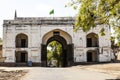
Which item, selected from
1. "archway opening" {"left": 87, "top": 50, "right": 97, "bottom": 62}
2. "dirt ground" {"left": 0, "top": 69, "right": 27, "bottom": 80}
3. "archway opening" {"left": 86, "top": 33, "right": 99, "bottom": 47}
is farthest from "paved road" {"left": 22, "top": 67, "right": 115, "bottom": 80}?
"archway opening" {"left": 86, "top": 33, "right": 99, "bottom": 47}

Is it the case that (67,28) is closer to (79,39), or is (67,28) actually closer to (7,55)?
(79,39)

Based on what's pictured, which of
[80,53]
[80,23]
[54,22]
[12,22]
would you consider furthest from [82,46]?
[80,23]

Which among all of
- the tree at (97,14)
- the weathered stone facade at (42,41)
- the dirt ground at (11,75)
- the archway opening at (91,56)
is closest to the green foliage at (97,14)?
the tree at (97,14)

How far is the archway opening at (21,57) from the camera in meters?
47.9

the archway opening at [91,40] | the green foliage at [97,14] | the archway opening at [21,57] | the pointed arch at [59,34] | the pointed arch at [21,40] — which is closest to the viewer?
the green foliage at [97,14]

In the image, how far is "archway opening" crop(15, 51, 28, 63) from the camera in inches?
1887

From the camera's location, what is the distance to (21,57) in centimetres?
4831

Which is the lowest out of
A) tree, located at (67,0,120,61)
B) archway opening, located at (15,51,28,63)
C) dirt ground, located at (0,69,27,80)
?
dirt ground, located at (0,69,27,80)

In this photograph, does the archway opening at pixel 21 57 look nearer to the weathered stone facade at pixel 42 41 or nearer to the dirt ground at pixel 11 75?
the weathered stone facade at pixel 42 41

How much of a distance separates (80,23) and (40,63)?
2951cm

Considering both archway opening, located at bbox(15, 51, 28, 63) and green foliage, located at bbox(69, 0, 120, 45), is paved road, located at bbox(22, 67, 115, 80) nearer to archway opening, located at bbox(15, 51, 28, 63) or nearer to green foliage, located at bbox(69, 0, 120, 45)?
green foliage, located at bbox(69, 0, 120, 45)

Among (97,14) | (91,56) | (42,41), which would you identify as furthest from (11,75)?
(91,56)

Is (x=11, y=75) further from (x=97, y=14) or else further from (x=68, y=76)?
(x=97, y=14)

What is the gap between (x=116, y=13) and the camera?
15.2 m
